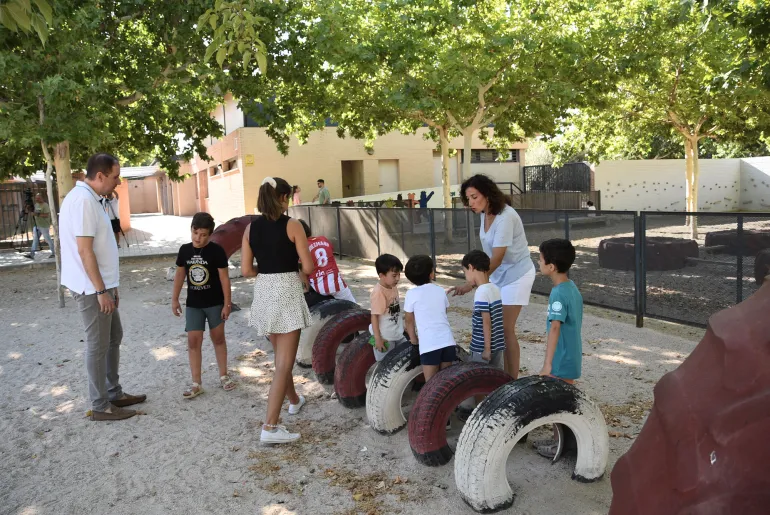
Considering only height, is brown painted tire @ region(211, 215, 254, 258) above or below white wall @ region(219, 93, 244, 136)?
below

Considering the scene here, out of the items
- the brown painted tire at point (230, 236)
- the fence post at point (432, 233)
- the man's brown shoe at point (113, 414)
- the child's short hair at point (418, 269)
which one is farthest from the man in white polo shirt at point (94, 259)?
the fence post at point (432, 233)

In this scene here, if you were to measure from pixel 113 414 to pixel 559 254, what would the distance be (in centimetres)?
354

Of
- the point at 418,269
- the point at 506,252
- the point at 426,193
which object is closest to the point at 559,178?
the point at 426,193

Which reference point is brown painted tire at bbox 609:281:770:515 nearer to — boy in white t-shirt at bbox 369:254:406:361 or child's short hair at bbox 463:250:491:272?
child's short hair at bbox 463:250:491:272

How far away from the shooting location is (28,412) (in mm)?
5262

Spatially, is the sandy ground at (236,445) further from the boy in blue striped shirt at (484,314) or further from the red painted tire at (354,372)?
the boy in blue striped shirt at (484,314)

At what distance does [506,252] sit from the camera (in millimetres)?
4750

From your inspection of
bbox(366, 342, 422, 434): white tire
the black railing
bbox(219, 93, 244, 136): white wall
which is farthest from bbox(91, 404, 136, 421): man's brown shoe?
the black railing

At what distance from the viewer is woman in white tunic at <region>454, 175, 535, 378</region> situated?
4664mm

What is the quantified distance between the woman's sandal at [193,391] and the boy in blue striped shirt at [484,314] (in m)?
2.45

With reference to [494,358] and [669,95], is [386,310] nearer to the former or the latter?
[494,358]

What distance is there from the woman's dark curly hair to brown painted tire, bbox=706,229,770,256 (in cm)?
327

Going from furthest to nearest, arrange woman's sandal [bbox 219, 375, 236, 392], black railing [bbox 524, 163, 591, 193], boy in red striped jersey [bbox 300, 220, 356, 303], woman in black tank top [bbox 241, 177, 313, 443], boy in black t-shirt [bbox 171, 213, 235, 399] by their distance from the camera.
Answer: black railing [bbox 524, 163, 591, 193], boy in red striped jersey [bbox 300, 220, 356, 303], woman's sandal [bbox 219, 375, 236, 392], boy in black t-shirt [bbox 171, 213, 235, 399], woman in black tank top [bbox 241, 177, 313, 443]

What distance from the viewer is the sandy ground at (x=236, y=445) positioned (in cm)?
366
